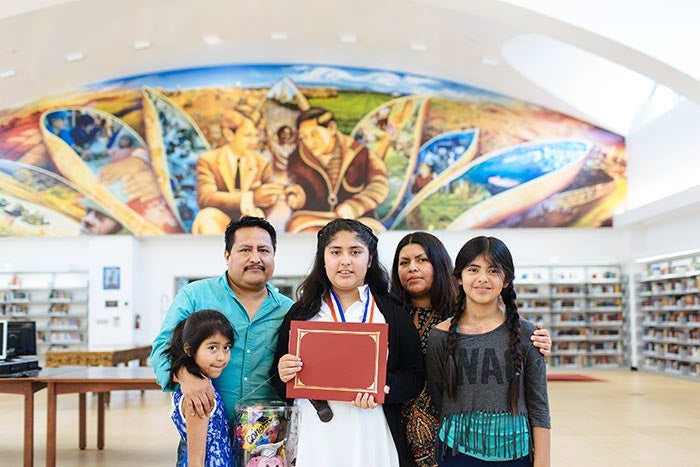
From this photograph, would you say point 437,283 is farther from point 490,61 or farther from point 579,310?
point 579,310

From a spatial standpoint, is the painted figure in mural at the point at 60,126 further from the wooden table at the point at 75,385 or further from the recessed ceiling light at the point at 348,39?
the wooden table at the point at 75,385

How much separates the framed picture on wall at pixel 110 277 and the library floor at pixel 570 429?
4639 millimetres

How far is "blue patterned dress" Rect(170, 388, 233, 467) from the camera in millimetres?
2629

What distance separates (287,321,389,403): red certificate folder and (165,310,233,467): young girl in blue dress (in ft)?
0.99

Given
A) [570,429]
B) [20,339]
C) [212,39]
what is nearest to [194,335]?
[20,339]

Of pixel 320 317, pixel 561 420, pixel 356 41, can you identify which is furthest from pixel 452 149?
pixel 320 317

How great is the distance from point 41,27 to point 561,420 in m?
12.1

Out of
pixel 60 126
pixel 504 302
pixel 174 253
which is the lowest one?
pixel 504 302

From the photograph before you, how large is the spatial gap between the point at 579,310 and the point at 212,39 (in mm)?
10529

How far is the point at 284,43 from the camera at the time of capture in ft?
54.3

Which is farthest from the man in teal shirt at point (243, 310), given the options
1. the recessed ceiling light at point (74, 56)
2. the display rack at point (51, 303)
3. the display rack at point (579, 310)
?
the display rack at point (51, 303)

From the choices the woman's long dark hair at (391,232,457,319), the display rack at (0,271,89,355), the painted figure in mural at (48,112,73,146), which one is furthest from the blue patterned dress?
the painted figure in mural at (48,112,73,146)

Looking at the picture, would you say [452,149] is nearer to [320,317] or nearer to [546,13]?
[546,13]

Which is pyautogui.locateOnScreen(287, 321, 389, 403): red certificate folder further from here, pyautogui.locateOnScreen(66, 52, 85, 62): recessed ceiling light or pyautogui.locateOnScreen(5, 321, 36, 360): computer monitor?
pyautogui.locateOnScreen(66, 52, 85, 62): recessed ceiling light
